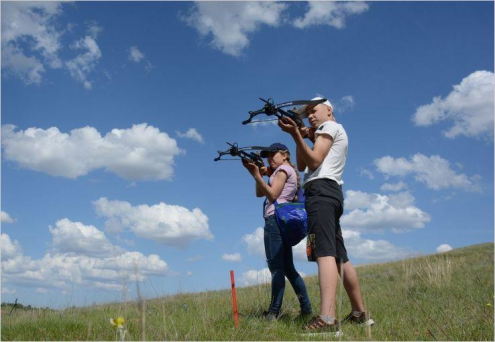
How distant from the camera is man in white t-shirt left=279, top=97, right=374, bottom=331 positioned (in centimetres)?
368

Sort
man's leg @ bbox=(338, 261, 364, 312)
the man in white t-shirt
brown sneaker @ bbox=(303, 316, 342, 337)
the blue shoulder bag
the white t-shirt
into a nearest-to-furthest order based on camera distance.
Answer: brown sneaker @ bbox=(303, 316, 342, 337)
the man in white t-shirt
the white t-shirt
man's leg @ bbox=(338, 261, 364, 312)
the blue shoulder bag

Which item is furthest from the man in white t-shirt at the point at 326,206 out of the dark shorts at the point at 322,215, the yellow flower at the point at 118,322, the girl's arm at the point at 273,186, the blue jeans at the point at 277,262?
the yellow flower at the point at 118,322

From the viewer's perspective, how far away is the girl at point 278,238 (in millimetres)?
4613

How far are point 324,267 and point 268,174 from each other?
5.70 feet

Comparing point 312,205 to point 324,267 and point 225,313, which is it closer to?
point 324,267

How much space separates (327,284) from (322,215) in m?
0.57

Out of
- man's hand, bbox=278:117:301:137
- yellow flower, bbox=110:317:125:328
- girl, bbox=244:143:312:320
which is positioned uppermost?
man's hand, bbox=278:117:301:137

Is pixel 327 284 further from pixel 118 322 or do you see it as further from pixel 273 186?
pixel 118 322

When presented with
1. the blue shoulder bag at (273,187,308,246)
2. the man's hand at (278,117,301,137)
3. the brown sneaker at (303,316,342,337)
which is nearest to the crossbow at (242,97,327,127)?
the man's hand at (278,117,301,137)

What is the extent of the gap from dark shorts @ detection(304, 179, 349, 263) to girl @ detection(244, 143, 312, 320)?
2.43 ft

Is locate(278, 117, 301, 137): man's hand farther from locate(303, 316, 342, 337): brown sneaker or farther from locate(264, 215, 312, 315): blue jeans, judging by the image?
locate(303, 316, 342, 337): brown sneaker

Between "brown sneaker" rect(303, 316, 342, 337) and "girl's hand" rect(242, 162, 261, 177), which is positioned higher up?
"girl's hand" rect(242, 162, 261, 177)

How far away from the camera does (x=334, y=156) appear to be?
4.02m

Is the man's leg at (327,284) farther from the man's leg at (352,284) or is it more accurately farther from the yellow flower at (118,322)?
the yellow flower at (118,322)
